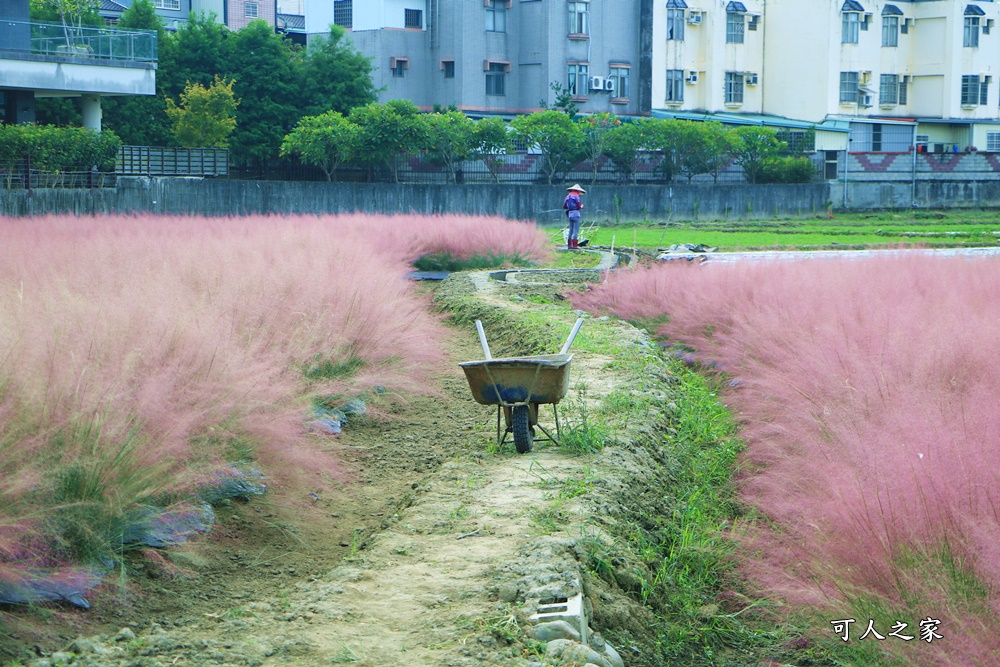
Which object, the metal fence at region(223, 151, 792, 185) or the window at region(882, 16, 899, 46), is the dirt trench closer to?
the metal fence at region(223, 151, 792, 185)

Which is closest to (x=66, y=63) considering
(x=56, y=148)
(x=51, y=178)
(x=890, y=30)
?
(x=56, y=148)

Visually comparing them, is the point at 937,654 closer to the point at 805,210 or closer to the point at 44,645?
the point at 44,645

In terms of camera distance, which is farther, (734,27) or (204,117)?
(734,27)

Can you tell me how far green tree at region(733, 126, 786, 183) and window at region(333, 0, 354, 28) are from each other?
59.0ft

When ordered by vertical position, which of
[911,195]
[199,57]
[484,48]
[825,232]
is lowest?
[825,232]

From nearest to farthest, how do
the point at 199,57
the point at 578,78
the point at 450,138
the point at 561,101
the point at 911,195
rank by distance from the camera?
1. the point at 450,138
2. the point at 199,57
3. the point at 911,195
4. the point at 561,101
5. the point at 578,78

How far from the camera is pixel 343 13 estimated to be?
5216 cm

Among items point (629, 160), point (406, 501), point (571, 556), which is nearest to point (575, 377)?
point (406, 501)

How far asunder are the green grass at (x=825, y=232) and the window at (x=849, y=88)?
43.4ft

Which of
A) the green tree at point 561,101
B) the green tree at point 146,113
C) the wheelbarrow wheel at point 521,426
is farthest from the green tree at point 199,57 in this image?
the wheelbarrow wheel at point 521,426

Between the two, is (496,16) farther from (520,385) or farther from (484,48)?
(520,385)

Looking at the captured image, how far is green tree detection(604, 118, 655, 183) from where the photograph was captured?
1695 inches

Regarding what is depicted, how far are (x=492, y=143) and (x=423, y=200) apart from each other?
5.13 metres

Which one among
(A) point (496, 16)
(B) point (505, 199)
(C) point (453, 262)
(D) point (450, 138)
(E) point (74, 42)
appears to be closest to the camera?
(C) point (453, 262)
